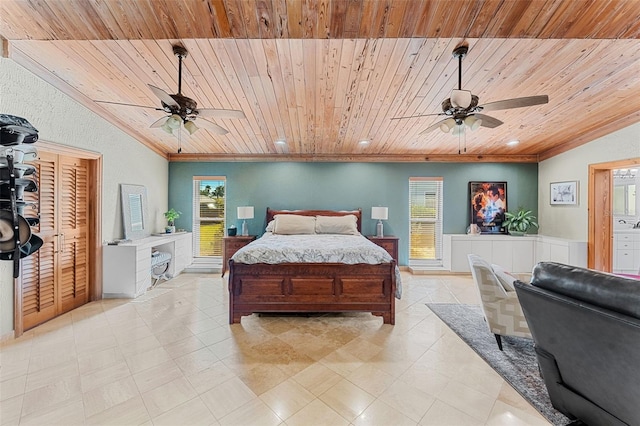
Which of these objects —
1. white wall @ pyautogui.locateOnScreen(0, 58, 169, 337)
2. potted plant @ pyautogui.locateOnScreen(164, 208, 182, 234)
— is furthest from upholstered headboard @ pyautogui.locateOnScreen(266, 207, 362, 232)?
white wall @ pyautogui.locateOnScreen(0, 58, 169, 337)

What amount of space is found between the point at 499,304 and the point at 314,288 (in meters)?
1.89

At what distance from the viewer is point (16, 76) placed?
258 cm

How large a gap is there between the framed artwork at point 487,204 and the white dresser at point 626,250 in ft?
6.61

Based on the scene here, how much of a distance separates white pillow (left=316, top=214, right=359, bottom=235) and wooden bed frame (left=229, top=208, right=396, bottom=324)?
1.81 metres

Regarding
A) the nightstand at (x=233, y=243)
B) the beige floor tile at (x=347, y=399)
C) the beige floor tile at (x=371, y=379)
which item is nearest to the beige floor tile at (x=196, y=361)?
the beige floor tile at (x=347, y=399)

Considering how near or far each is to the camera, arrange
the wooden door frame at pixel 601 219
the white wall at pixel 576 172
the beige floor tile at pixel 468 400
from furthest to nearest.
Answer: the wooden door frame at pixel 601 219 < the white wall at pixel 576 172 < the beige floor tile at pixel 468 400

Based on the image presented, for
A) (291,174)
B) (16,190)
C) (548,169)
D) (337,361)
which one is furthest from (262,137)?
(548,169)

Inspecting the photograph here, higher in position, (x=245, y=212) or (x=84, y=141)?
(x=84, y=141)

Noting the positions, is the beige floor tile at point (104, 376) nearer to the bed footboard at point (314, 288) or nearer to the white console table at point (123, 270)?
the bed footboard at point (314, 288)

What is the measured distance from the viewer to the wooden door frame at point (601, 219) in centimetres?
439

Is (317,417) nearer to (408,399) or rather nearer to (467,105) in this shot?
(408,399)

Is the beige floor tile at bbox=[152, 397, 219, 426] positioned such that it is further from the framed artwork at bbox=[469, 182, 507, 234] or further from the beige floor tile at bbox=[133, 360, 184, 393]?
the framed artwork at bbox=[469, 182, 507, 234]

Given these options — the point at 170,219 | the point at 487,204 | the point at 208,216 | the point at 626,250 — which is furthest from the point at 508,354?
the point at 170,219

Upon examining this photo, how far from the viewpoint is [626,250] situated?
16.7 ft
